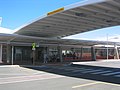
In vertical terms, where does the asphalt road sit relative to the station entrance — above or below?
below

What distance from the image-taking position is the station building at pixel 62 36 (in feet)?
64.6

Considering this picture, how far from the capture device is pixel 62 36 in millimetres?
39594

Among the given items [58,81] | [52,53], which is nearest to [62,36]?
[52,53]

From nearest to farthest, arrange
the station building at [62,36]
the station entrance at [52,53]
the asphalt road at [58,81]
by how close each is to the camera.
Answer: the asphalt road at [58,81], the station building at [62,36], the station entrance at [52,53]

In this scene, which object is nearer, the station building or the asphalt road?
the asphalt road

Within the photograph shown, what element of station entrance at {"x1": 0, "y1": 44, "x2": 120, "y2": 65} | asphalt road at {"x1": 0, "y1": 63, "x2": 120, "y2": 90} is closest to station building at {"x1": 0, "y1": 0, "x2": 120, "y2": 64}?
station entrance at {"x1": 0, "y1": 44, "x2": 120, "y2": 65}

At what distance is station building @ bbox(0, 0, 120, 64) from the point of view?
64.6ft

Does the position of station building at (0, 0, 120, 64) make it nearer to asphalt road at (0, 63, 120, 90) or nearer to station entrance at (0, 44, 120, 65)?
station entrance at (0, 44, 120, 65)

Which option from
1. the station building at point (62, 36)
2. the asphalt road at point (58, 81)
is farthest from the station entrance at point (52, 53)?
the asphalt road at point (58, 81)

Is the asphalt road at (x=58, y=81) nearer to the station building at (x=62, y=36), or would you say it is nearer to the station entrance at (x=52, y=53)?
the station building at (x=62, y=36)

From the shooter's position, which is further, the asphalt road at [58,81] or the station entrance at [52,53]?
the station entrance at [52,53]

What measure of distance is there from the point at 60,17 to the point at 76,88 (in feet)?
38.9

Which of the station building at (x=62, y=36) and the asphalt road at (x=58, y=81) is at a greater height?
the station building at (x=62, y=36)

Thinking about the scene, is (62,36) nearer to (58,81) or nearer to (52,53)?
(52,53)
